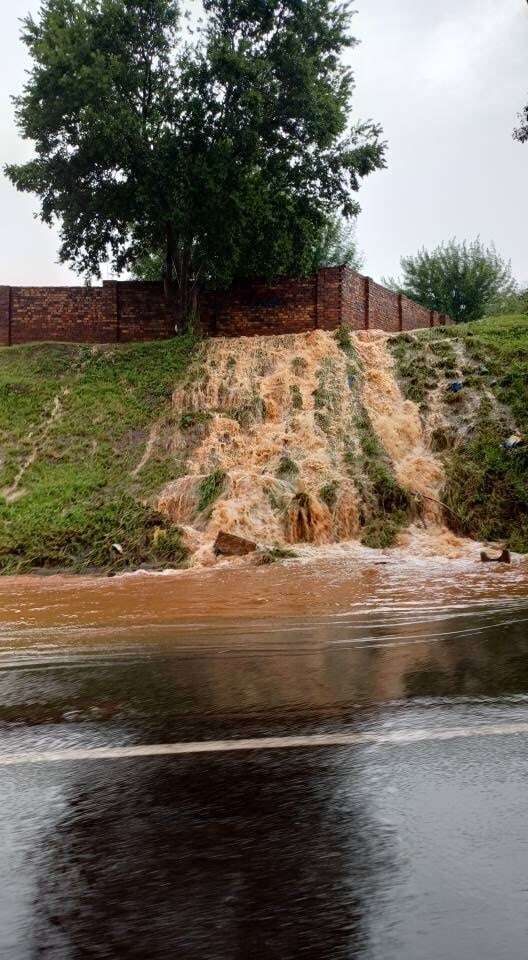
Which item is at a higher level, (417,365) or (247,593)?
(417,365)

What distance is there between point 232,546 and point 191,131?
12.4 m

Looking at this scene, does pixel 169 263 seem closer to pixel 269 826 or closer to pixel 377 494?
pixel 377 494

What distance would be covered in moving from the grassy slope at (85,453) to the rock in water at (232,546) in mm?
654

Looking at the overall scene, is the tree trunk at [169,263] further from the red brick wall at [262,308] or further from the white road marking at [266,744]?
the white road marking at [266,744]

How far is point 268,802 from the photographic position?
9.20 ft

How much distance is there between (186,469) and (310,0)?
14.1 meters

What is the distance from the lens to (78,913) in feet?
7.00

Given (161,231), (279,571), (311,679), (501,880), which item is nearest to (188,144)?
(161,231)

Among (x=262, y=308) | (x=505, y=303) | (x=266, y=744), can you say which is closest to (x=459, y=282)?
(x=505, y=303)

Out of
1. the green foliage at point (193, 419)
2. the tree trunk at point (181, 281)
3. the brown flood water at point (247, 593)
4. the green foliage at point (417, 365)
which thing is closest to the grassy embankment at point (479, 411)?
the green foliage at point (417, 365)

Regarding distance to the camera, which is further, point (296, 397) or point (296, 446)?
point (296, 397)

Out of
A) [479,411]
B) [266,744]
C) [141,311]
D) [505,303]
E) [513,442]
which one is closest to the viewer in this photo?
[266,744]

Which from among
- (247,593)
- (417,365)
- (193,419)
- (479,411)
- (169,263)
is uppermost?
(169,263)

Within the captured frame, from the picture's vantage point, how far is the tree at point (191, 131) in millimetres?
21406
